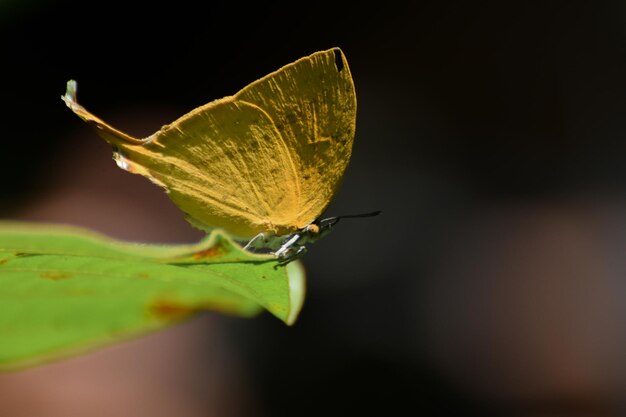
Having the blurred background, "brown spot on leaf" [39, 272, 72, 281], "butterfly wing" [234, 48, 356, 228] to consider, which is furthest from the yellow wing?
the blurred background

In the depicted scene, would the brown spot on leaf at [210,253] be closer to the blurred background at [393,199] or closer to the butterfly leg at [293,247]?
the butterfly leg at [293,247]

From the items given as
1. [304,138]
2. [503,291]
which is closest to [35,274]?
[304,138]

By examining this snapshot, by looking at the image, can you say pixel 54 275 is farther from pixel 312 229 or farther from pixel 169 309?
pixel 312 229

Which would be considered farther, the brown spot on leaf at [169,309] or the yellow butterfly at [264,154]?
the yellow butterfly at [264,154]

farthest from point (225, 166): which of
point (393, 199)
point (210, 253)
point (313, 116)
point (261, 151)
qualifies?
point (393, 199)

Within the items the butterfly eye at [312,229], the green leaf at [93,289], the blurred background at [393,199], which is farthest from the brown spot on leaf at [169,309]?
the blurred background at [393,199]

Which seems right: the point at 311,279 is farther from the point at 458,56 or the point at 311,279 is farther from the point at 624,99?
the point at 624,99

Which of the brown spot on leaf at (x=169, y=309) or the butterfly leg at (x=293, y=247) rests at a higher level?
the butterfly leg at (x=293, y=247)
